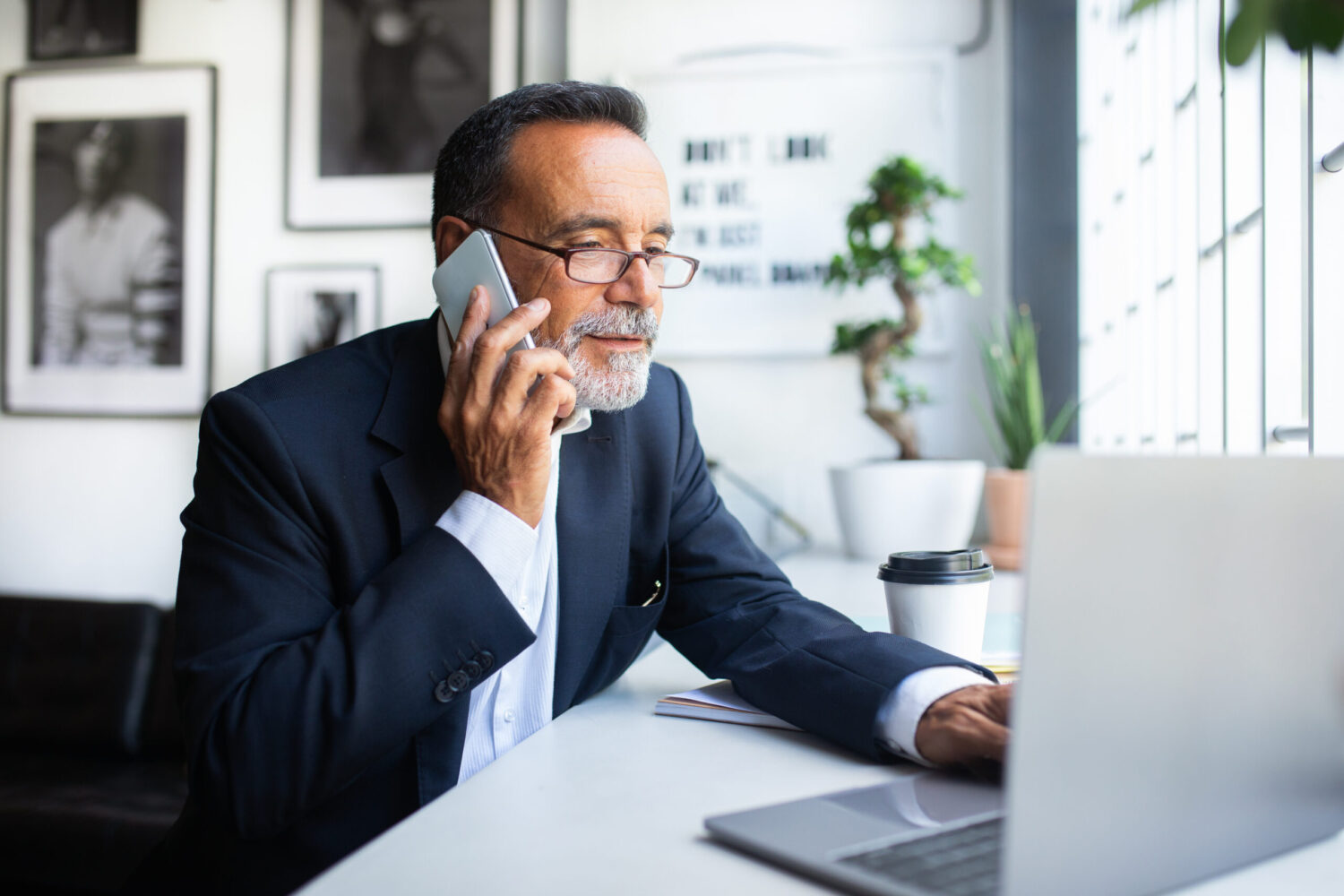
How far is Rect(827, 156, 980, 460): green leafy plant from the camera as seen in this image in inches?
83.6

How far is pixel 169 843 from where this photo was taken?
1101 millimetres

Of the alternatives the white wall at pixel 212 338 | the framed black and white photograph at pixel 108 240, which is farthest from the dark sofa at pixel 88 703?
the framed black and white photograph at pixel 108 240

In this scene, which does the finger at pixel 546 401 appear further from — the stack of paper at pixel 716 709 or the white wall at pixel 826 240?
the white wall at pixel 826 240

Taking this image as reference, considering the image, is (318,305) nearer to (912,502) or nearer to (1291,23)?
(912,502)

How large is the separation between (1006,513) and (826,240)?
0.87 meters

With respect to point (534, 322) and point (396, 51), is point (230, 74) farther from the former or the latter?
point (534, 322)

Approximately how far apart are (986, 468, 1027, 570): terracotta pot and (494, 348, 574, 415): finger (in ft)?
4.21

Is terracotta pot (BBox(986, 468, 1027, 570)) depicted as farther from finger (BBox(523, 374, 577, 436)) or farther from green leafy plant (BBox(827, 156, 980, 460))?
finger (BBox(523, 374, 577, 436))

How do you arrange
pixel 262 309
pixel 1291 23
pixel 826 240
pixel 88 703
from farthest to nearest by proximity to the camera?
1. pixel 262 309
2. pixel 88 703
3. pixel 826 240
4. pixel 1291 23

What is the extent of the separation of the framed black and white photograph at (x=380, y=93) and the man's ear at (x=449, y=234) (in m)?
1.47

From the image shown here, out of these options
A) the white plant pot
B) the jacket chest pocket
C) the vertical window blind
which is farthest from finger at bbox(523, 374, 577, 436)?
the white plant pot

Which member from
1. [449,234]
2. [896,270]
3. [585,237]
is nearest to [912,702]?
[585,237]

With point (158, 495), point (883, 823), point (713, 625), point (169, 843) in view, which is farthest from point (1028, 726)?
point (158, 495)

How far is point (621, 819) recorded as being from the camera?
0.69 metres
